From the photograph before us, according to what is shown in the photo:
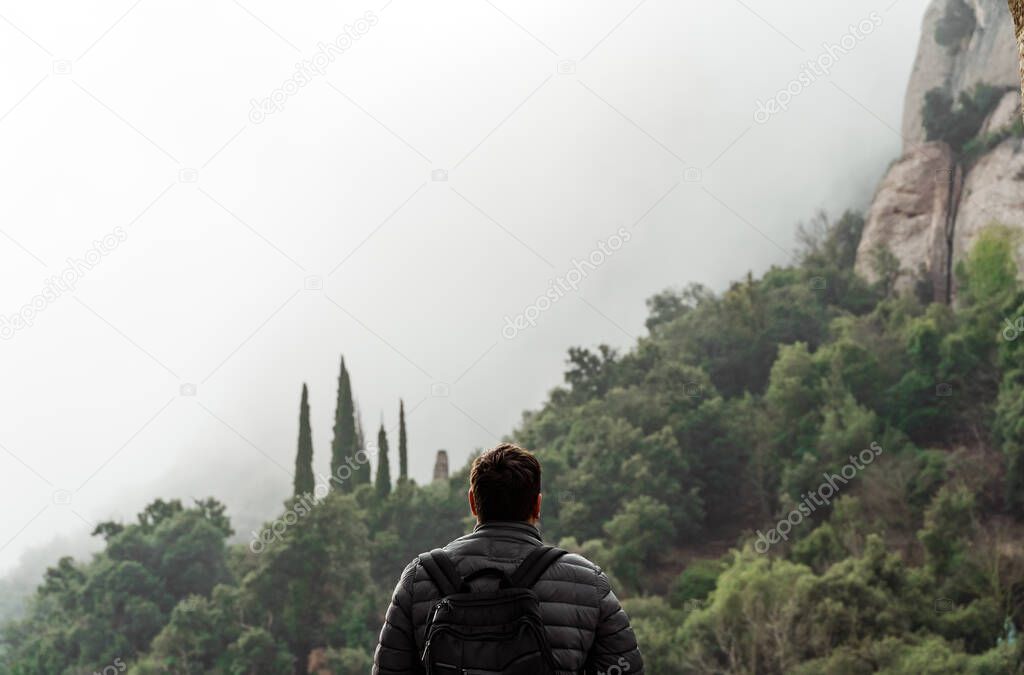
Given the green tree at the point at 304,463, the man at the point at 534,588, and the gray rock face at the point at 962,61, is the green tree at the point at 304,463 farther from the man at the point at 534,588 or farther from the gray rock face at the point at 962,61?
the man at the point at 534,588

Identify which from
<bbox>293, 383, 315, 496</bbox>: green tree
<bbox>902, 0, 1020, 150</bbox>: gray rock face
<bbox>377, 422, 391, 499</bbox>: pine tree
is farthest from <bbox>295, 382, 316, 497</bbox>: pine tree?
<bbox>902, 0, 1020, 150</bbox>: gray rock face

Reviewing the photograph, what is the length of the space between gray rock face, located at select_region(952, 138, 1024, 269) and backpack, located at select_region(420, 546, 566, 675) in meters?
51.5

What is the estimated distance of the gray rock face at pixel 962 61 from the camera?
54.3 metres

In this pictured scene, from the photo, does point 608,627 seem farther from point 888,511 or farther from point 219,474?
point 219,474

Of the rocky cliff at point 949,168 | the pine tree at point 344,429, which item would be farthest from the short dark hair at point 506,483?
the pine tree at point 344,429

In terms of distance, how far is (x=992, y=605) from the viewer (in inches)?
1439

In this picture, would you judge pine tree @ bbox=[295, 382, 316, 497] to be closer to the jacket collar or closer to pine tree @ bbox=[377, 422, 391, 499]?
pine tree @ bbox=[377, 422, 391, 499]

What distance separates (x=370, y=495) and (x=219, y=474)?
38.5m

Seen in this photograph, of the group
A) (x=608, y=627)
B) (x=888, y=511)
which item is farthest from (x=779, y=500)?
(x=608, y=627)

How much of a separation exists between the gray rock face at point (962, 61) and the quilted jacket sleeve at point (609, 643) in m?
55.1

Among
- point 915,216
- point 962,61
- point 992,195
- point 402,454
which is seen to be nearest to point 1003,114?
point 992,195

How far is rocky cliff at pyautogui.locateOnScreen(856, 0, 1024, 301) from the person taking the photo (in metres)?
51.8

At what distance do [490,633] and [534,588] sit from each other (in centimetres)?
14

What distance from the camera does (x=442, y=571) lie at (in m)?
2.55
